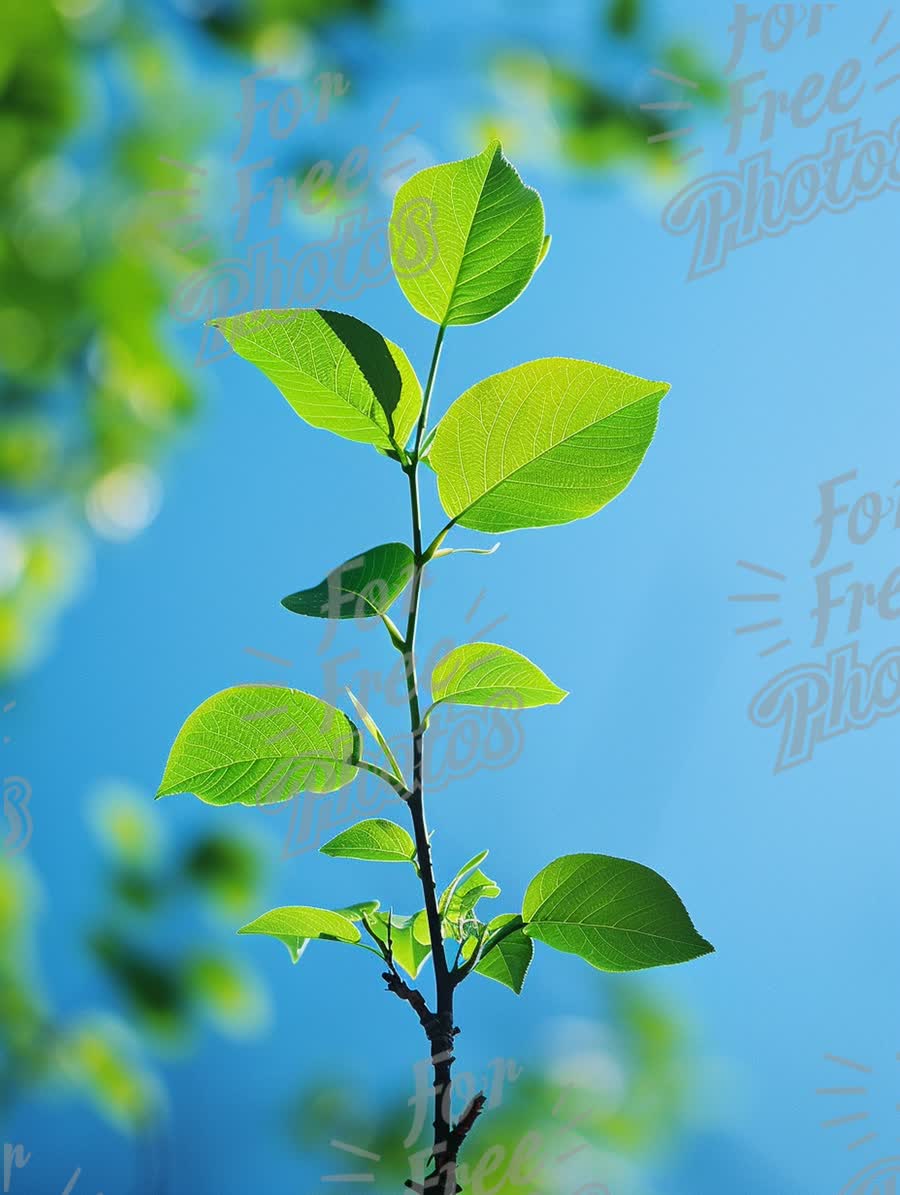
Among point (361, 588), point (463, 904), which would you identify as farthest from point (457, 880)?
point (361, 588)

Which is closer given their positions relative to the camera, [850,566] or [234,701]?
[234,701]

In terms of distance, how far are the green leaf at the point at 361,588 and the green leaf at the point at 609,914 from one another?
106 mm

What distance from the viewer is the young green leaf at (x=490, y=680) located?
1.05ft

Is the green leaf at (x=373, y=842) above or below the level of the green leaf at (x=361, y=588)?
below

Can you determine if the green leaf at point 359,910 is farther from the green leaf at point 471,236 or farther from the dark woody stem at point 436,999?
the green leaf at point 471,236

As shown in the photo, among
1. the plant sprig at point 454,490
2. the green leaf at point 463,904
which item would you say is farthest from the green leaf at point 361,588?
the green leaf at point 463,904

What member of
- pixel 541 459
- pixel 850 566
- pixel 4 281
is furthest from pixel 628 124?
pixel 541 459

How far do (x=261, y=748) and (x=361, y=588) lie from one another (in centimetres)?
6

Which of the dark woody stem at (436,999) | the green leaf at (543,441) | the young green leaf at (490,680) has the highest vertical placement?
the green leaf at (543,441)

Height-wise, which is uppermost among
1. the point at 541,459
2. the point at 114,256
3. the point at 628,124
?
the point at 628,124

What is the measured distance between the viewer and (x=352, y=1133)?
0.85 meters

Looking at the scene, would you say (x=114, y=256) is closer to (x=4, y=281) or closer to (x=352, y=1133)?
(x=4, y=281)

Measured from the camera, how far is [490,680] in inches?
12.7

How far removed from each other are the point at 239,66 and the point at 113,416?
14.9 inches
